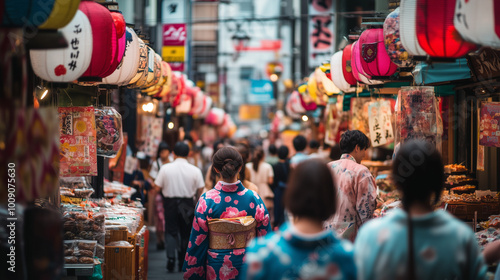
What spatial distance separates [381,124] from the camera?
1120 cm

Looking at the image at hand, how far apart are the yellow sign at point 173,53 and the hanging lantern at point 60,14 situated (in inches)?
543

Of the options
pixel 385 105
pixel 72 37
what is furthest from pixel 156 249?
pixel 72 37

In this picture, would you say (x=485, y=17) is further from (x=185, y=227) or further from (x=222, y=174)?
(x=185, y=227)

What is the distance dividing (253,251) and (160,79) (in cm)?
992

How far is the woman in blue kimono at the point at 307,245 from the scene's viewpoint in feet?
12.7

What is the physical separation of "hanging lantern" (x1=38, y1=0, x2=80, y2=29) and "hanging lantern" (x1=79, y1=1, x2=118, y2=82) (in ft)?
Result: 4.92

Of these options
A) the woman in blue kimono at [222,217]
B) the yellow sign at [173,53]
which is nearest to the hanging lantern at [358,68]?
the woman in blue kimono at [222,217]

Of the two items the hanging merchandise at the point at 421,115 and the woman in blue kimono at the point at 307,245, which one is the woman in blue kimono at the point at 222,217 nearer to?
the hanging merchandise at the point at 421,115

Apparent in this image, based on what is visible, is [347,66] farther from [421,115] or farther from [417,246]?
[417,246]

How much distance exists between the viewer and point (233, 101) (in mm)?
96000

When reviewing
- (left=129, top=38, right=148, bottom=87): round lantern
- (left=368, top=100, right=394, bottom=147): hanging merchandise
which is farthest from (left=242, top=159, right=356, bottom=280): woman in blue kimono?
(left=368, top=100, right=394, bottom=147): hanging merchandise

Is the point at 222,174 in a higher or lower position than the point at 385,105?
lower

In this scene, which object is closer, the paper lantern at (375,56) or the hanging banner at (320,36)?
the paper lantern at (375,56)

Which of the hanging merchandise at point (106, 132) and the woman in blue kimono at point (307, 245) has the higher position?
the hanging merchandise at point (106, 132)
